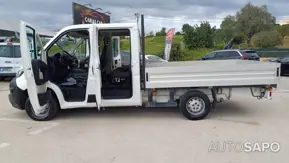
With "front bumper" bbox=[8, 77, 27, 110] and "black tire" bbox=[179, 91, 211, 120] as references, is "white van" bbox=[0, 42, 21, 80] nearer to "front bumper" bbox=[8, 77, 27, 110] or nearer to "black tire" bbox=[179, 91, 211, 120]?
"front bumper" bbox=[8, 77, 27, 110]

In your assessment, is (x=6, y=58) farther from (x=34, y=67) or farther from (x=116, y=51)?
(x=34, y=67)

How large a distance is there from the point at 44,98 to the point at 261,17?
5689 cm

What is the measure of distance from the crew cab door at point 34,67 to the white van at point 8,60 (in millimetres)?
8249

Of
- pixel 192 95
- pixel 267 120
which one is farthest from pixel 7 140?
pixel 267 120

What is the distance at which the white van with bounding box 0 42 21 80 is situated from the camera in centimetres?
1360

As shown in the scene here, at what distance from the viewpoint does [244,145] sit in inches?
188

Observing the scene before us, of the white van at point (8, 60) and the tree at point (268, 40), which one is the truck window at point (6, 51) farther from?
the tree at point (268, 40)

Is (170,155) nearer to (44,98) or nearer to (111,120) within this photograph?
(111,120)

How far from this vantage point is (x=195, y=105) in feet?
20.5

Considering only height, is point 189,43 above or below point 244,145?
above

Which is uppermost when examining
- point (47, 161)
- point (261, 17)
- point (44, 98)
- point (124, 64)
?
point (261, 17)

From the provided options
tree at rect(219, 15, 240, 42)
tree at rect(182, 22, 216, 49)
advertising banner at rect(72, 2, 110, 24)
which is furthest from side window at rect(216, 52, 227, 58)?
tree at rect(219, 15, 240, 42)

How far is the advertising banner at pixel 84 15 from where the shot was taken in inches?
657

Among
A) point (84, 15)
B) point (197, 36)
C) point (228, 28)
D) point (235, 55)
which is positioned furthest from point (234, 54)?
point (228, 28)
